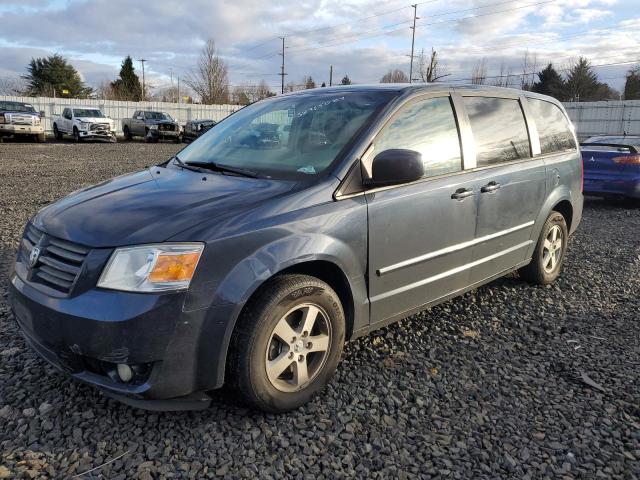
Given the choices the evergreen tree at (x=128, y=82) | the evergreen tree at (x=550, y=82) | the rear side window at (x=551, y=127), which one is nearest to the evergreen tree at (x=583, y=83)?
the evergreen tree at (x=550, y=82)

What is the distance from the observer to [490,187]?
3.81m

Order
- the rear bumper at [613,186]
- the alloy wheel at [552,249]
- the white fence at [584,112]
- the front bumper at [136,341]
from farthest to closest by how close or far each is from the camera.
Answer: the white fence at [584,112] < the rear bumper at [613,186] < the alloy wheel at [552,249] < the front bumper at [136,341]

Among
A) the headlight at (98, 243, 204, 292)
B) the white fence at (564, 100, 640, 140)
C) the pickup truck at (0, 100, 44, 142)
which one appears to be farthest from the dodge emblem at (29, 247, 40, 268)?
the white fence at (564, 100, 640, 140)

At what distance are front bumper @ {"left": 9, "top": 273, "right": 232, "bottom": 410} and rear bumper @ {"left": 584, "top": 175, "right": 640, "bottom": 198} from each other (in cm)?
908

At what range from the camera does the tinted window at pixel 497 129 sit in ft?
12.8

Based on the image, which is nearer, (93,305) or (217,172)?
(93,305)

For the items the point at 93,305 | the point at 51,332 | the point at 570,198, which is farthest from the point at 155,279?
the point at 570,198

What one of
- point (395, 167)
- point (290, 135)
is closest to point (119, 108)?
point (290, 135)

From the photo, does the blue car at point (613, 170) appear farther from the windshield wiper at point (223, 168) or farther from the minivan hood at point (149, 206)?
the minivan hood at point (149, 206)

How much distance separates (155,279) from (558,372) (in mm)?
2532

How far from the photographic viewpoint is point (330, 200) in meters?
2.87

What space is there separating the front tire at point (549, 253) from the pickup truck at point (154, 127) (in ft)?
84.9

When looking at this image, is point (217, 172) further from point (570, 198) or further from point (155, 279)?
point (570, 198)

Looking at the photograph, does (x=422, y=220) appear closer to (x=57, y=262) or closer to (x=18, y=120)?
(x=57, y=262)
